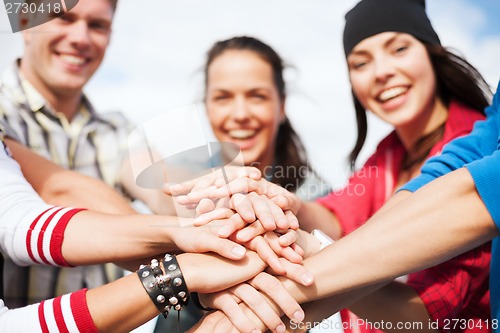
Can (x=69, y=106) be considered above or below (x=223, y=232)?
above

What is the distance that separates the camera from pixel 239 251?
47.4 inches

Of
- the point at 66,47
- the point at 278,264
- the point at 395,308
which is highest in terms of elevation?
the point at 66,47

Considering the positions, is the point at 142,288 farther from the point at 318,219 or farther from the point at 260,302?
the point at 318,219

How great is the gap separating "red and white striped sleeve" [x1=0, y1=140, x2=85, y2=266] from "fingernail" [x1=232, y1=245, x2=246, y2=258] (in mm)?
424

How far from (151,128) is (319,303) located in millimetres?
616

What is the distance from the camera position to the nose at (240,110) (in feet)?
7.73

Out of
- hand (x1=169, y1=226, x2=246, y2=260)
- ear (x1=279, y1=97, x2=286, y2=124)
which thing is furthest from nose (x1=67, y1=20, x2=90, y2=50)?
hand (x1=169, y1=226, x2=246, y2=260)

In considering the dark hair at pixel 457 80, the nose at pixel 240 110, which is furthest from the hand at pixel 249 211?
the nose at pixel 240 110

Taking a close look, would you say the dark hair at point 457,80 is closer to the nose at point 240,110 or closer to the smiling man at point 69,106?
the nose at point 240,110

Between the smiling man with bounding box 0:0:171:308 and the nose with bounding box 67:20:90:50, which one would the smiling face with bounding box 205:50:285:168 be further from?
the nose with bounding box 67:20:90:50

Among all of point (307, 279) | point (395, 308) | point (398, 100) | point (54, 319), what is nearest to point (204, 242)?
point (307, 279)

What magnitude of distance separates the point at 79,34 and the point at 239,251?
1.53 metres

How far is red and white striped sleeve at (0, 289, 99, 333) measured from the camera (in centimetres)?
106

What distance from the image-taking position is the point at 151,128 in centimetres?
135
